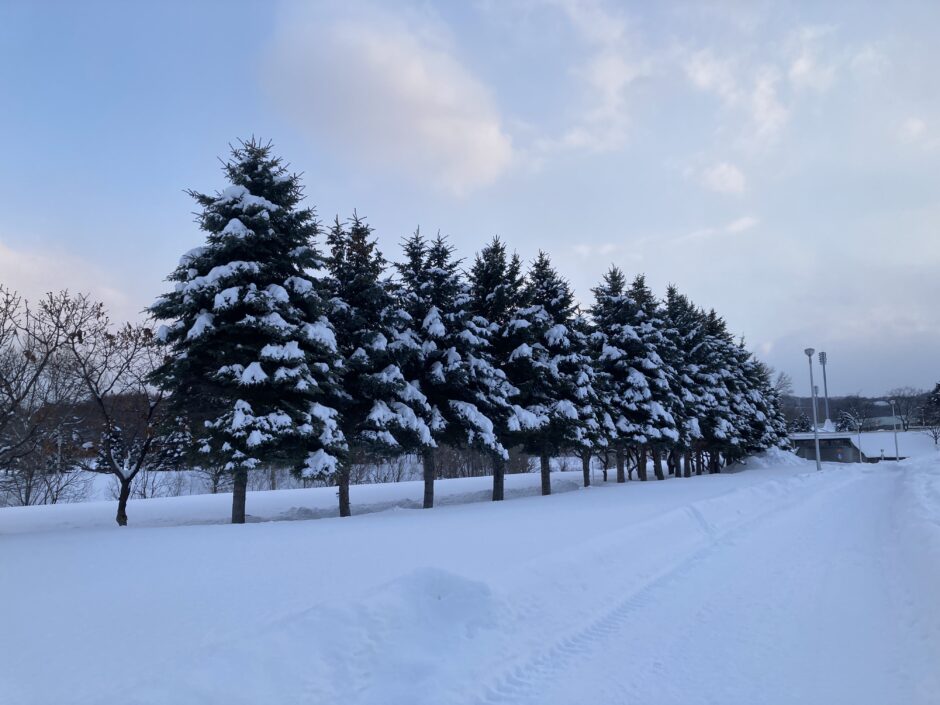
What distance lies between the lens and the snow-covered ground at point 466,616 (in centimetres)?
429

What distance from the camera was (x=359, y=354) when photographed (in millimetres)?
15031

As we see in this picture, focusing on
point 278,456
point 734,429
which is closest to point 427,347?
point 278,456

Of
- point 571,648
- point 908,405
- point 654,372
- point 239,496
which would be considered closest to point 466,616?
point 571,648

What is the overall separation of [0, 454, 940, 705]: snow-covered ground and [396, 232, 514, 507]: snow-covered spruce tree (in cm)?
697

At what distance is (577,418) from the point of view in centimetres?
2047

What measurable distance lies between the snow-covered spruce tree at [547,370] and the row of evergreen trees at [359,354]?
0.18 feet

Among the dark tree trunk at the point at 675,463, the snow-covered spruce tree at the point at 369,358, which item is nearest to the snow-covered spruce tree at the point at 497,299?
the snow-covered spruce tree at the point at 369,358

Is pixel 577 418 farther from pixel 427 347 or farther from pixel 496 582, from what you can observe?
pixel 496 582

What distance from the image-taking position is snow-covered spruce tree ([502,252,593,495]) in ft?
64.4

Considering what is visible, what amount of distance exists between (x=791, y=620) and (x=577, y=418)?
1449 cm

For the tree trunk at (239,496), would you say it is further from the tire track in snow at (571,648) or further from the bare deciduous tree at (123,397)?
the tire track in snow at (571,648)

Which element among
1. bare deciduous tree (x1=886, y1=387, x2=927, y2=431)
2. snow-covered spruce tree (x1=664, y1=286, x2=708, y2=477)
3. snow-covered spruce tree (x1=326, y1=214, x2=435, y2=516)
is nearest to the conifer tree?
snow-covered spruce tree (x1=326, y1=214, x2=435, y2=516)

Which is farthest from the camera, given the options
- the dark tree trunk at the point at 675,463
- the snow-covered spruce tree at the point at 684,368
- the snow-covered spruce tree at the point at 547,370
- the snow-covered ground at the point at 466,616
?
the dark tree trunk at the point at 675,463

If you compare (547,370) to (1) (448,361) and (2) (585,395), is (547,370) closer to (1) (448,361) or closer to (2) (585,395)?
(2) (585,395)
